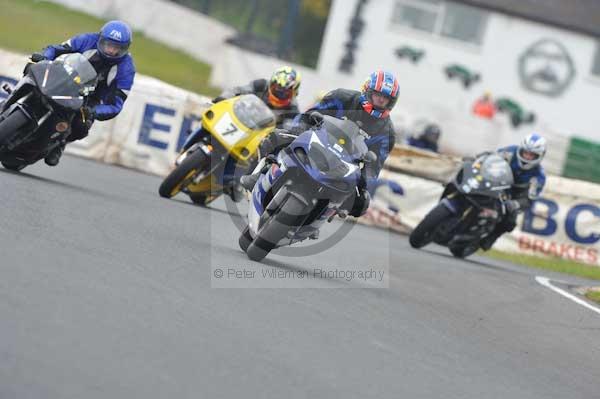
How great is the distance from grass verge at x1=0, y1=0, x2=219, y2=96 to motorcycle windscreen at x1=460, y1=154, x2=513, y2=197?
16967mm

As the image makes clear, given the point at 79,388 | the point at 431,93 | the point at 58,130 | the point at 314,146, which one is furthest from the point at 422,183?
the point at 431,93

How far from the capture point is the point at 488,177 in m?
16.8

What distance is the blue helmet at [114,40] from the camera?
12.7 m

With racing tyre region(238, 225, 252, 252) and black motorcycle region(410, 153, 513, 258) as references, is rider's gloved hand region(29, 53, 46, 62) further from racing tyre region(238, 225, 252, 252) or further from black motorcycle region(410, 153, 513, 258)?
black motorcycle region(410, 153, 513, 258)

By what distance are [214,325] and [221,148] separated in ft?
23.5

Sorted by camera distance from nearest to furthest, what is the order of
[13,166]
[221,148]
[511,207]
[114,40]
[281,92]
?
[13,166], [114,40], [221,148], [281,92], [511,207]

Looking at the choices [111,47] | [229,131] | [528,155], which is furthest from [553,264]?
[111,47]

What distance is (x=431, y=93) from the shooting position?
4012 cm

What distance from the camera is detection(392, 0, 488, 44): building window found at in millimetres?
40656

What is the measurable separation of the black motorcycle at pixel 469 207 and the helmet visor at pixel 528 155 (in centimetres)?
35

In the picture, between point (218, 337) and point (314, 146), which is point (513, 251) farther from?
point (218, 337)

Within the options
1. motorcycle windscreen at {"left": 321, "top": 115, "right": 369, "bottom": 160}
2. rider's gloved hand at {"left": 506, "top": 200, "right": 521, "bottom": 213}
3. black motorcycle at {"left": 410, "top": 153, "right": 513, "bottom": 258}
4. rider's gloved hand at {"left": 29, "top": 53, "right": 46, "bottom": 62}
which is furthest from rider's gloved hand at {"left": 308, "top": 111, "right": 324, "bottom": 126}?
rider's gloved hand at {"left": 506, "top": 200, "right": 521, "bottom": 213}

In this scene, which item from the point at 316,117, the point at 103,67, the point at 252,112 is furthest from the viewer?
the point at 252,112

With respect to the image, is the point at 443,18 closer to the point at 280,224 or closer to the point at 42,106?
the point at 42,106
